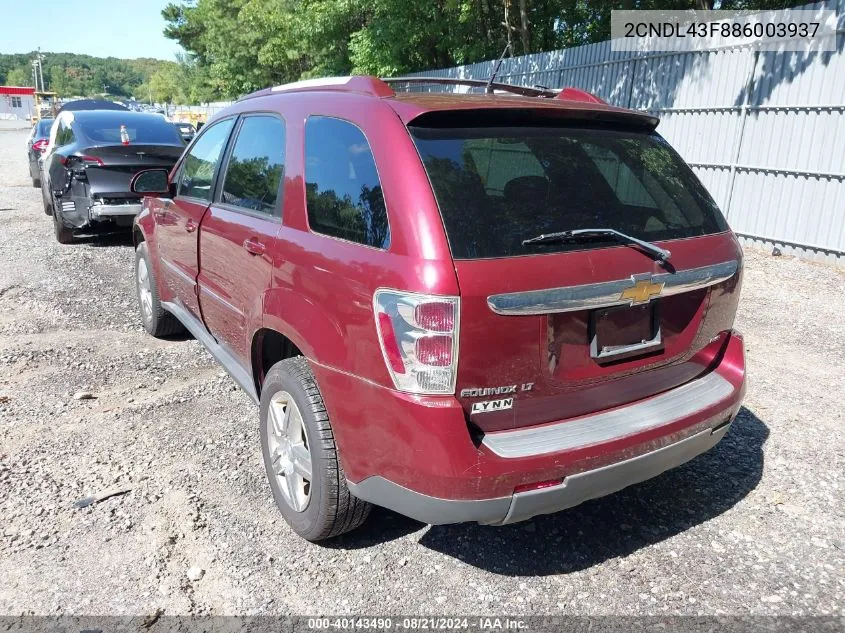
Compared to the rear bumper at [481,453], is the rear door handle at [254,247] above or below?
above

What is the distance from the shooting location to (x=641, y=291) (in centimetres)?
250

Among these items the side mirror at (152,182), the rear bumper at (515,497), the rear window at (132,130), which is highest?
the rear window at (132,130)

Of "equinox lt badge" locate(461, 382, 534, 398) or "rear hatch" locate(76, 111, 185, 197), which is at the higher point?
"rear hatch" locate(76, 111, 185, 197)

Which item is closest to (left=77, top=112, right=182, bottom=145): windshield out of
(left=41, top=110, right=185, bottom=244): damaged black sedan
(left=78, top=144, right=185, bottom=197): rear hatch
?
(left=41, top=110, right=185, bottom=244): damaged black sedan

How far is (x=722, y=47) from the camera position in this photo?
931 centimetres

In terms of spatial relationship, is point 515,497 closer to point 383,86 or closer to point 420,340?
point 420,340

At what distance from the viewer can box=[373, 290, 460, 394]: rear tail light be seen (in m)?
2.19

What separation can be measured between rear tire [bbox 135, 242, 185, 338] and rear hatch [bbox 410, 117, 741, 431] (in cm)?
352

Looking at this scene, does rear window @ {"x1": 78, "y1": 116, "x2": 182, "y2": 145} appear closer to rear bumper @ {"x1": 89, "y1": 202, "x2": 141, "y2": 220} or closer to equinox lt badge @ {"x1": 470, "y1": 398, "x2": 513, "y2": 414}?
rear bumper @ {"x1": 89, "y1": 202, "x2": 141, "y2": 220}

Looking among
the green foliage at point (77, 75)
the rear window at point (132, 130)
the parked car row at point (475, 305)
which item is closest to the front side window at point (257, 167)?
the parked car row at point (475, 305)

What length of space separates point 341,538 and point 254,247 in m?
1.39

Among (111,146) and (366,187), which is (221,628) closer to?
(366,187)

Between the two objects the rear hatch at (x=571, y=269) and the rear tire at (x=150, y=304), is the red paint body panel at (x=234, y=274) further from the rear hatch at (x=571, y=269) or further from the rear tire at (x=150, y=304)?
the rear tire at (x=150, y=304)

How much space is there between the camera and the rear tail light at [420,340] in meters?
2.19
